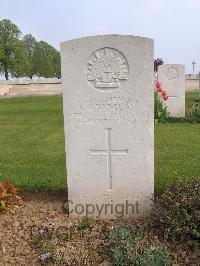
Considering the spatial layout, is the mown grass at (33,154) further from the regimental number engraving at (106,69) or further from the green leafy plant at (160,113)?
the green leafy plant at (160,113)

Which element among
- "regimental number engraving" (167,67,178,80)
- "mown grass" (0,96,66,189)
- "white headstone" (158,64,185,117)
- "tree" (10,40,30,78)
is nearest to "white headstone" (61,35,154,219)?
"mown grass" (0,96,66,189)

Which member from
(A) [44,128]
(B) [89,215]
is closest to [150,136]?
(B) [89,215]

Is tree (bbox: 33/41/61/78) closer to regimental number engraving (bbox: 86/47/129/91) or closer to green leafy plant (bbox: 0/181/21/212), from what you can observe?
green leafy plant (bbox: 0/181/21/212)

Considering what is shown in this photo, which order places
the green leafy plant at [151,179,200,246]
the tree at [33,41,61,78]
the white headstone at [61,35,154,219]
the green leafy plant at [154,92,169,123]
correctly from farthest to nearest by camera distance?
1. the tree at [33,41,61,78]
2. the green leafy plant at [154,92,169,123]
3. the white headstone at [61,35,154,219]
4. the green leafy plant at [151,179,200,246]

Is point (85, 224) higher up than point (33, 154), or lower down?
lower down

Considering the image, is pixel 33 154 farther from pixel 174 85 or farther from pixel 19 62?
pixel 19 62

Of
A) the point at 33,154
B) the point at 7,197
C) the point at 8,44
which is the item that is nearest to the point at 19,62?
the point at 8,44

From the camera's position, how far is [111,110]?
14.3 ft

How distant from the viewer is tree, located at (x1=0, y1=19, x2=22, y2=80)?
55.4 meters

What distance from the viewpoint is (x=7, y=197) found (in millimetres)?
4801

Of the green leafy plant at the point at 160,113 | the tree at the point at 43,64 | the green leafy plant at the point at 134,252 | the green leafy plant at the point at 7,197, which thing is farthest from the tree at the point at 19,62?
the green leafy plant at the point at 134,252

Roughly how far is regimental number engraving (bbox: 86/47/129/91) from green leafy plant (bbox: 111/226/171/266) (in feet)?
4.77

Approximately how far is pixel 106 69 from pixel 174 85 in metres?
9.64

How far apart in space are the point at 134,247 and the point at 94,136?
Result: 1.24 metres
